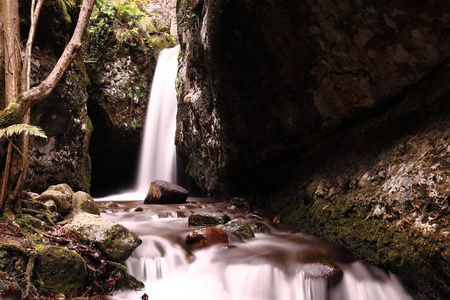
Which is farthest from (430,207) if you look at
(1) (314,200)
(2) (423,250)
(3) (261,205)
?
(3) (261,205)

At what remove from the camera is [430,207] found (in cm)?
332

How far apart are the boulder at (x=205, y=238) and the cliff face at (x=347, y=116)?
1.78 m

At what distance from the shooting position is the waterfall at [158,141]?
43.9ft

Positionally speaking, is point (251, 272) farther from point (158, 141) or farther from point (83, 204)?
point (158, 141)

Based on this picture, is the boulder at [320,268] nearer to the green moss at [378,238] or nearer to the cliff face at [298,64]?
the green moss at [378,238]

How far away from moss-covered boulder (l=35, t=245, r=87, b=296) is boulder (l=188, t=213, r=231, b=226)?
2.75m

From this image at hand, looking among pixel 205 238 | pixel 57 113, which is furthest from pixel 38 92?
pixel 57 113

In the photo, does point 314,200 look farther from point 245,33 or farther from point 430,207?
point 245,33

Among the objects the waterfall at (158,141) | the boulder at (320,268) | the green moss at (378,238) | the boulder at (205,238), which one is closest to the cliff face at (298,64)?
the green moss at (378,238)

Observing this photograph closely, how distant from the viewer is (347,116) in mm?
5410

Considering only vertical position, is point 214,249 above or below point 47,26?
below

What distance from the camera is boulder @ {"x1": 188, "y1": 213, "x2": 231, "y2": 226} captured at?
18.3 feet

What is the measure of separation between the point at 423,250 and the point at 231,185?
6599mm

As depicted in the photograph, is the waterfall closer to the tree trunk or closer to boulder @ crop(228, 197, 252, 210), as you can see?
boulder @ crop(228, 197, 252, 210)
